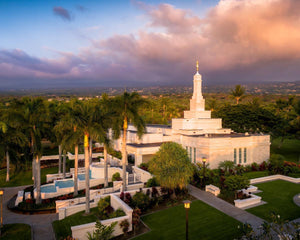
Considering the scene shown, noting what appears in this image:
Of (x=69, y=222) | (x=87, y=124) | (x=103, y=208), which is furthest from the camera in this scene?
(x=87, y=124)

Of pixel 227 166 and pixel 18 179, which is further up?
pixel 227 166

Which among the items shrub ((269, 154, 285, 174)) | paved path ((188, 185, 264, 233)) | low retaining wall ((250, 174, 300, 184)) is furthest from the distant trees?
paved path ((188, 185, 264, 233))

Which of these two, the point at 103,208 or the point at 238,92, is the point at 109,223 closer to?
the point at 103,208

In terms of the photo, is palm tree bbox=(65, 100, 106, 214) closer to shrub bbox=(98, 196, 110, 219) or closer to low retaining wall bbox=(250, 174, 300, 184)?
shrub bbox=(98, 196, 110, 219)

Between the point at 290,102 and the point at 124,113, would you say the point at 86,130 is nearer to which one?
the point at 124,113

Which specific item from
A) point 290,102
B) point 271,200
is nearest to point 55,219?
point 271,200

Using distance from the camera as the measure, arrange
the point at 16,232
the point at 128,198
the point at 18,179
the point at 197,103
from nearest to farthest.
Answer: the point at 16,232
the point at 128,198
the point at 18,179
the point at 197,103

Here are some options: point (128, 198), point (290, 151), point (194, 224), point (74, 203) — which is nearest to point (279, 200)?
point (194, 224)

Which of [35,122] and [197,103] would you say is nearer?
[35,122]

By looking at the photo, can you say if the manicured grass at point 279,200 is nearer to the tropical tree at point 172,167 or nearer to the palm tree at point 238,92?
the tropical tree at point 172,167
